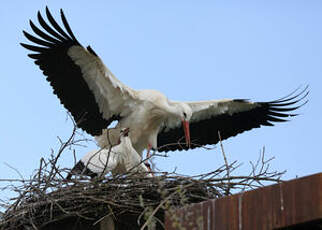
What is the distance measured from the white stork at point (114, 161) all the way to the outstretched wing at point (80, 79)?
0.48m

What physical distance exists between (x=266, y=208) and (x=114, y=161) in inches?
140

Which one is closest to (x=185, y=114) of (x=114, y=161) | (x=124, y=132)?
(x=124, y=132)

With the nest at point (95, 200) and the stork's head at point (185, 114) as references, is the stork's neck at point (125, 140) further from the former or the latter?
the nest at point (95, 200)

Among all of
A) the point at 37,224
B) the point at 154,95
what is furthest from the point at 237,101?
the point at 37,224

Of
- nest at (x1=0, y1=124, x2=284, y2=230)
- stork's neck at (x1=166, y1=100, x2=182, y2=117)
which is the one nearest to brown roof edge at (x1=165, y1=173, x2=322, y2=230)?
nest at (x1=0, y1=124, x2=284, y2=230)

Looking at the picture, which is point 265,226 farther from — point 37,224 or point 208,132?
point 208,132

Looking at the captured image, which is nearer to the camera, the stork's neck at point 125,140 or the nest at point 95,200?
the nest at point 95,200

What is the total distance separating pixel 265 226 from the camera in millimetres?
3025

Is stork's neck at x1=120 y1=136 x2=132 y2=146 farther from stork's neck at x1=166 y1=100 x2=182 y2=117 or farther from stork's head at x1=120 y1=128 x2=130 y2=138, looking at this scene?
stork's neck at x1=166 y1=100 x2=182 y2=117

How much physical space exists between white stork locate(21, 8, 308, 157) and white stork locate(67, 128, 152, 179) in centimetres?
43

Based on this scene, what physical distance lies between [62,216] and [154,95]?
8.41 feet

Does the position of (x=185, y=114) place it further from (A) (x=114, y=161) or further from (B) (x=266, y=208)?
(B) (x=266, y=208)

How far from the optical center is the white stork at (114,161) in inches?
243

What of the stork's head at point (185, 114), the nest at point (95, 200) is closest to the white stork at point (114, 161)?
the nest at point (95, 200)
